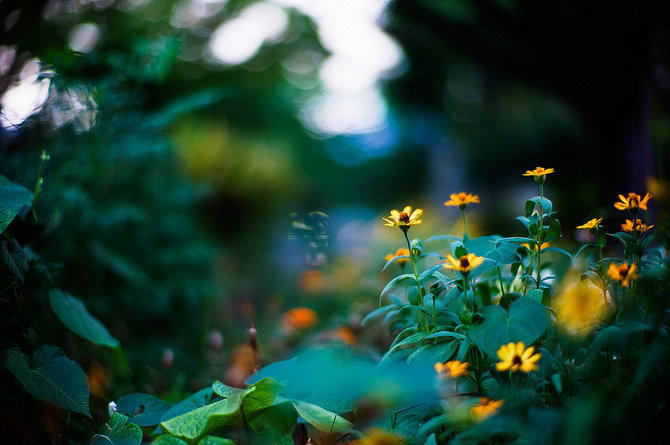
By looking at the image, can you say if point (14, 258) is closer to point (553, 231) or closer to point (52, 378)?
point (52, 378)

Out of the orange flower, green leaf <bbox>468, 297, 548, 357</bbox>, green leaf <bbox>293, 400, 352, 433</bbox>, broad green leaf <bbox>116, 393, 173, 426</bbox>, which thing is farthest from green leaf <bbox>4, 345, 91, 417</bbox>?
the orange flower

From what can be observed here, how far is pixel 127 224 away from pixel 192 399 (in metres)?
1.33

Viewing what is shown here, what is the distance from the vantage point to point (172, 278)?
2.07 meters

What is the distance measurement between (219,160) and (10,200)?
8.02ft

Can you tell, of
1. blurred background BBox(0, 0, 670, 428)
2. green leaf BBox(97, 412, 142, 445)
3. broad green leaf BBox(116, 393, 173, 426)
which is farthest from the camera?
blurred background BBox(0, 0, 670, 428)

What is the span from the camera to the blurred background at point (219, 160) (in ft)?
4.67

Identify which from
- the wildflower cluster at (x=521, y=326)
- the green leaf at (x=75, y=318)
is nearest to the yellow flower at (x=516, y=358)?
the wildflower cluster at (x=521, y=326)

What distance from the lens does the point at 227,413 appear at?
705 mm

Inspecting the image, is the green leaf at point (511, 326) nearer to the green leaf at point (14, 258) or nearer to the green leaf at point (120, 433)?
the green leaf at point (120, 433)

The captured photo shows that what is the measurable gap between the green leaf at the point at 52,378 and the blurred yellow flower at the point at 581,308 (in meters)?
0.87

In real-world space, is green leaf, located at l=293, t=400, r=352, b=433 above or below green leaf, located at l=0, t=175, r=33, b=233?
below

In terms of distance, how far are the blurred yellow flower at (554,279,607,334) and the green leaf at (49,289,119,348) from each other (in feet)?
3.23

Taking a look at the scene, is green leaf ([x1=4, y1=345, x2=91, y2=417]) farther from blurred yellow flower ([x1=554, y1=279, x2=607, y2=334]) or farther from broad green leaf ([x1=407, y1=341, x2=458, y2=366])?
blurred yellow flower ([x1=554, y1=279, x2=607, y2=334])

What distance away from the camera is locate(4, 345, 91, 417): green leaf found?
0.75 meters
